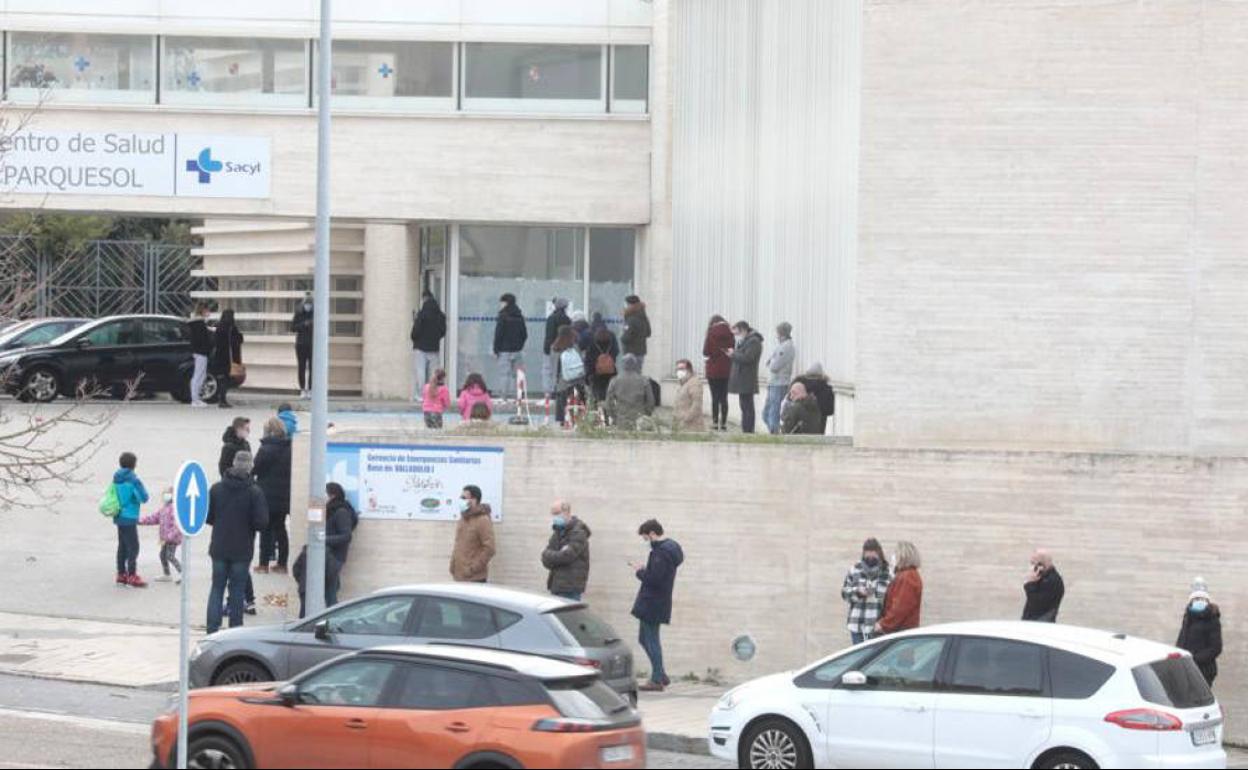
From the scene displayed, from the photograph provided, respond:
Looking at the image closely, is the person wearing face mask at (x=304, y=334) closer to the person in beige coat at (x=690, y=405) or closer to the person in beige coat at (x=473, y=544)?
the person in beige coat at (x=690, y=405)

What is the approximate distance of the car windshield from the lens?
1603cm

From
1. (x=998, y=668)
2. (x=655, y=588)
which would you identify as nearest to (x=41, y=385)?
(x=655, y=588)

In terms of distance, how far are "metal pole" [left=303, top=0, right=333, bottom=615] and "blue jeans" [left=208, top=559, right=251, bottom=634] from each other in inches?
36.3

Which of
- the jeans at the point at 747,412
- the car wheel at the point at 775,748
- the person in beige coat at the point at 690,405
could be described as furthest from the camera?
the jeans at the point at 747,412

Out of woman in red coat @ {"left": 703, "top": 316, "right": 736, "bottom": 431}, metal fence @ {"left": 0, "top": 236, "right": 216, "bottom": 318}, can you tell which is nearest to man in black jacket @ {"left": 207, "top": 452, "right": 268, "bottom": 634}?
woman in red coat @ {"left": 703, "top": 316, "right": 736, "bottom": 431}

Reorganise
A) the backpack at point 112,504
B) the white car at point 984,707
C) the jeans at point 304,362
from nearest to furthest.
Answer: the white car at point 984,707
the backpack at point 112,504
the jeans at point 304,362

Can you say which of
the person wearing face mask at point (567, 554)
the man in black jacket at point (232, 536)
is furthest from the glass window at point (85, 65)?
the person wearing face mask at point (567, 554)

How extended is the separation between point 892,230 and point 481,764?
10.0 metres

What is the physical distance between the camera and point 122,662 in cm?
2014

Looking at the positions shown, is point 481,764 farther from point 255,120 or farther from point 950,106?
point 255,120

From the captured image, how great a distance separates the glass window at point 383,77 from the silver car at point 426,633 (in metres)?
18.4

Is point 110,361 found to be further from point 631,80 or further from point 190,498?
point 190,498

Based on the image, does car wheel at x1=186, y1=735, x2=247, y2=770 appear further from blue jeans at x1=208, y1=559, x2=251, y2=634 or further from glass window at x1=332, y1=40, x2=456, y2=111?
glass window at x1=332, y1=40, x2=456, y2=111

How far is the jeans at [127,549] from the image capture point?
897 inches
